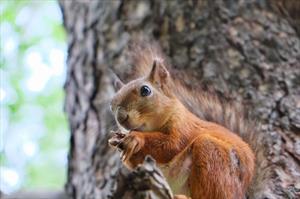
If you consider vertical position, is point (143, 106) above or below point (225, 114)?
above

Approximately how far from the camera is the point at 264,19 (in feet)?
9.26

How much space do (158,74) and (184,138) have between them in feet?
1.03

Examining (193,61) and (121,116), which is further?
(193,61)

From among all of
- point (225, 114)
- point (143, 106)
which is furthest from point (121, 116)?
point (225, 114)

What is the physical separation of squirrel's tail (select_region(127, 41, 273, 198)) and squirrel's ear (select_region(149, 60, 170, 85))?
0.39 ft

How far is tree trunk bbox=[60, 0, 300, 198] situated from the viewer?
2.44 meters

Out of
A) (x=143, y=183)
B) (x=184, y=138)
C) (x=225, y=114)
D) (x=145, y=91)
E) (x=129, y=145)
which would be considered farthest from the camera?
(x=225, y=114)

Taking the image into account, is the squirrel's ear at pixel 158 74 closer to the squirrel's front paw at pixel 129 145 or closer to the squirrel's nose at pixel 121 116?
the squirrel's nose at pixel 121 116

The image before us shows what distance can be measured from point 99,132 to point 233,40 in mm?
785

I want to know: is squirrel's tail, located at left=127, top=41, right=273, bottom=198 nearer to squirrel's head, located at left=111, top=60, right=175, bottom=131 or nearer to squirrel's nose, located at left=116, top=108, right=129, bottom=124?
squirrel's head, located at left=111, top=60, right=175, bottom=131

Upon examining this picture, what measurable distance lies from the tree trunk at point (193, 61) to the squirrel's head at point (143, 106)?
41 centimetres

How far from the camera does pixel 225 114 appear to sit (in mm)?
2264

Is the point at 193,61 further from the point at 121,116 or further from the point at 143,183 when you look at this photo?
the point at 143,183

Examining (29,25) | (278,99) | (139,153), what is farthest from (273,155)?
(29,25)
